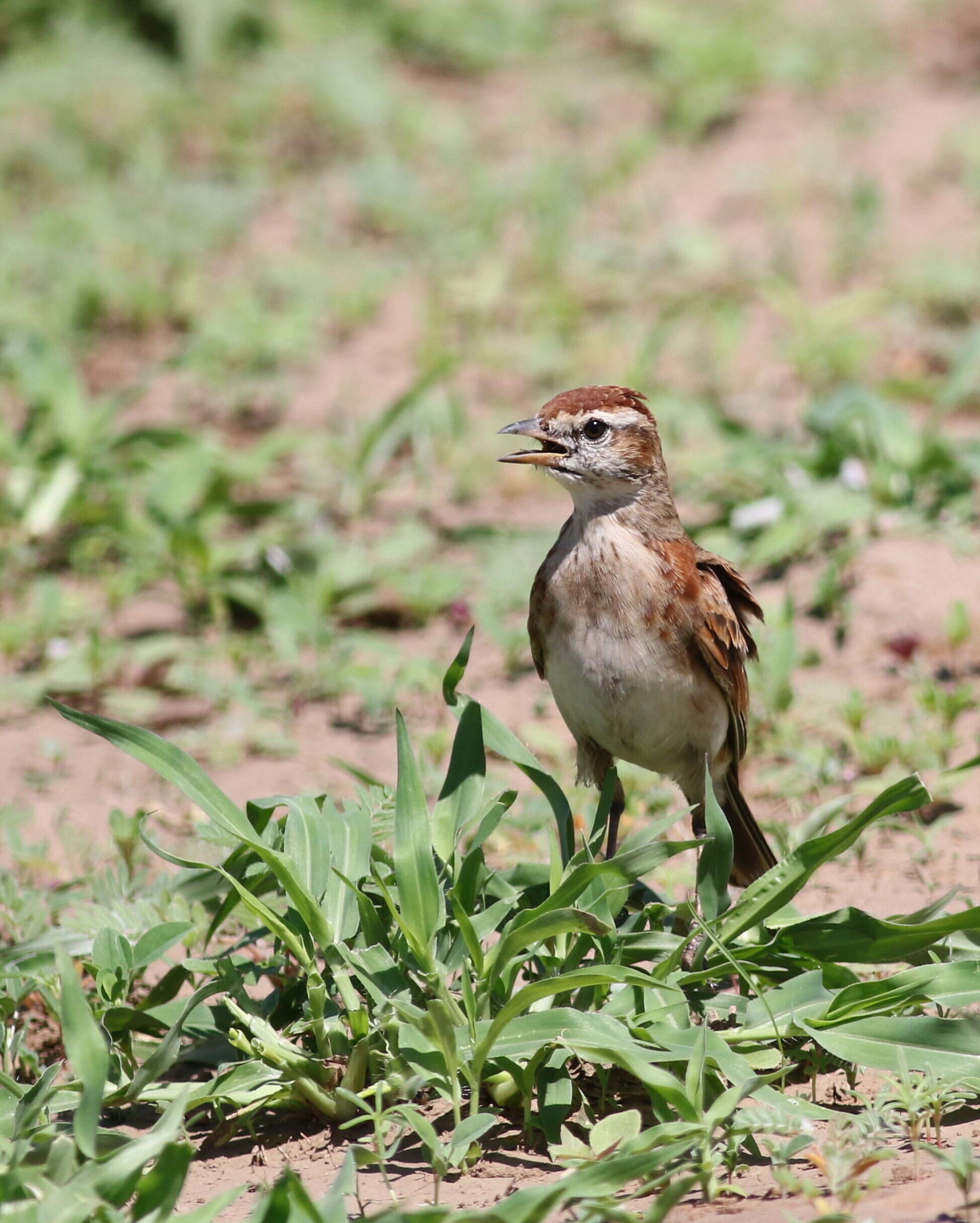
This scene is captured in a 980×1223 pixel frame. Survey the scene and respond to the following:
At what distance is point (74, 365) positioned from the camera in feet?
29.1

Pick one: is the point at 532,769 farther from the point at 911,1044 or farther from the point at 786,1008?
the point at 911,1044

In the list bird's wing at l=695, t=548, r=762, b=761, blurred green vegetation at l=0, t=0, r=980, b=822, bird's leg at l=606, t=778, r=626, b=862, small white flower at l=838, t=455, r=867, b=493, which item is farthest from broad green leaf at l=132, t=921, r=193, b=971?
small white flower at l=838, t=455, r=867, b=493

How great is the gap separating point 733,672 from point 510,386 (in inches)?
174

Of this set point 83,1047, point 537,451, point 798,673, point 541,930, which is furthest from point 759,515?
point 83,1047

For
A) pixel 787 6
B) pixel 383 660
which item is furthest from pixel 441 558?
pixel 787 6

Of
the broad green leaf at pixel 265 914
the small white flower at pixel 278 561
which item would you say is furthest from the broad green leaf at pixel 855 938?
the small white flower at pixel 278 561

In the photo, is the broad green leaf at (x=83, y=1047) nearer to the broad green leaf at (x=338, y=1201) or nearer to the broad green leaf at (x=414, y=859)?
the broad green leaf at (x=338, y=1201)

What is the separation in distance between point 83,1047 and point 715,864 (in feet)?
5.03

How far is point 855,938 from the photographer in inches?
152

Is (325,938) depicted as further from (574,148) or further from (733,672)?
(574,148)

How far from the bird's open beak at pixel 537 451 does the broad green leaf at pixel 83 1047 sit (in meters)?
1.84

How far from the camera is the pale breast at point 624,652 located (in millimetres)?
4258

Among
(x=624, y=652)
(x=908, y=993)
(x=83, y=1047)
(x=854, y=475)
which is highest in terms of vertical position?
(x=624, y=652)

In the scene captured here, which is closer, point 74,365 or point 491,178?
point 74,365
